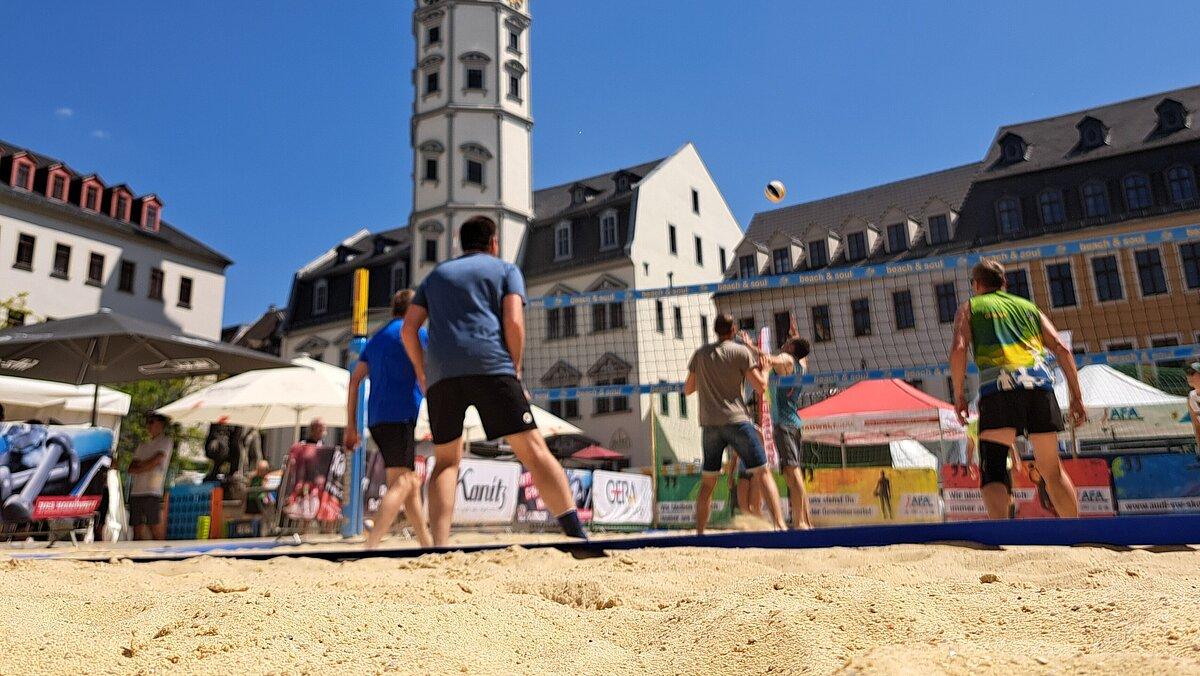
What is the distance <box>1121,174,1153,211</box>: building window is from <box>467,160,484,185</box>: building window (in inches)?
989

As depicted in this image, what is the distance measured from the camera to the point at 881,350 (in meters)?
31.3

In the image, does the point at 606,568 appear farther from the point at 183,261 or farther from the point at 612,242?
the point at 183,261

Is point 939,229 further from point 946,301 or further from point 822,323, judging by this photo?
point 822,323

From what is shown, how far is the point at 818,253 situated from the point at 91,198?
3120 centimetres

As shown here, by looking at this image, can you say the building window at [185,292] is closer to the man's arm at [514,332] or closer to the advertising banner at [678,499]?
the advertising banner at [678,499]

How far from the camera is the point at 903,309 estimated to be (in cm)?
3028

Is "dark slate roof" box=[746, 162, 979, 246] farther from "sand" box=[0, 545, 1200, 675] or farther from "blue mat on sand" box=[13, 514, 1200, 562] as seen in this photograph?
"sand" box=[0, 545, 1200, 675]

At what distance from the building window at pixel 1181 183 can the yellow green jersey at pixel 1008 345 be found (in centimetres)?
2814

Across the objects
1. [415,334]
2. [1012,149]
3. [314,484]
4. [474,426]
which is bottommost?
[314,484]

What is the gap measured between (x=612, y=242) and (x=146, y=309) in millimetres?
20906

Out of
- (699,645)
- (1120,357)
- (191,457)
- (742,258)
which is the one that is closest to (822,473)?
(1120,357)

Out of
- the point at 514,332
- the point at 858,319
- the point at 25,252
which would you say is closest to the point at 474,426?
the point at 514,332

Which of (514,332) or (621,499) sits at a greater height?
(514,332)

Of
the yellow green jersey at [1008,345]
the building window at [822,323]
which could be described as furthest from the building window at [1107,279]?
the yellow green jersey at [1008,345]
